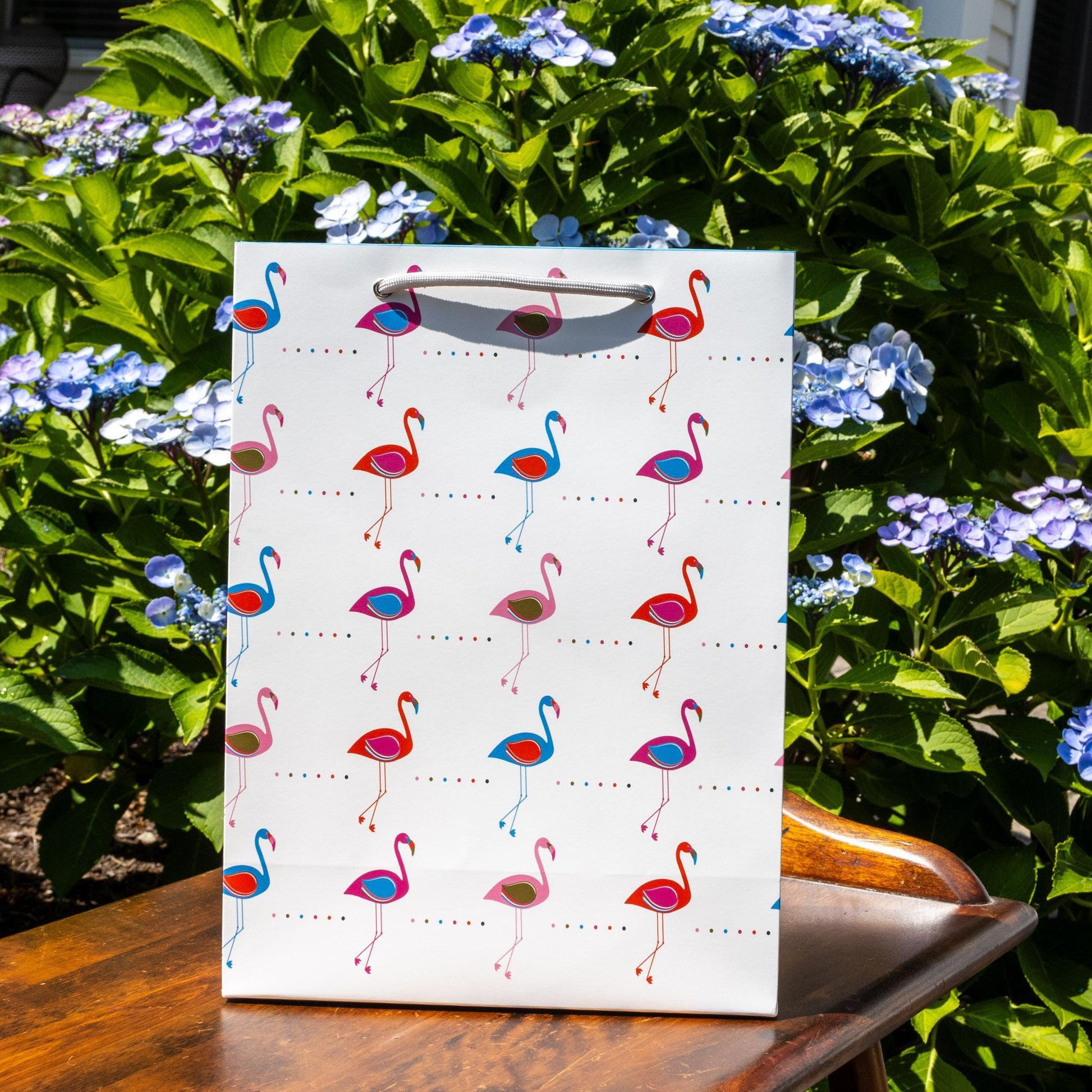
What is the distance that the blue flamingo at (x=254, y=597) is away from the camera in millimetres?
771

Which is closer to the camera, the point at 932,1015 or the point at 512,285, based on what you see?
the point at 512,285

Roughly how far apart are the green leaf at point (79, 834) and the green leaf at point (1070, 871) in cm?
128

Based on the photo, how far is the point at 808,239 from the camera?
166 centimetres

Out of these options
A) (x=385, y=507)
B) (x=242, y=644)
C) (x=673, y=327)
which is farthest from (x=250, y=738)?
(x=673, y=327)

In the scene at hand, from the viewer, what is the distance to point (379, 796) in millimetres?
779

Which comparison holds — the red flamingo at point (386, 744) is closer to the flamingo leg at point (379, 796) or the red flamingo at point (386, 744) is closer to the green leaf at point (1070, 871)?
the flamingo leg at point (379, 796)

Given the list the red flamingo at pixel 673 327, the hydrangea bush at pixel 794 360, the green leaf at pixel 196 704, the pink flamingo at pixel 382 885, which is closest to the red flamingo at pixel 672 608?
the red flamingo at pixel 673 327

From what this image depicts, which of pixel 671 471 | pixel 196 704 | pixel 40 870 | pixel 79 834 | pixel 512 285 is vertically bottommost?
pixel 40 870

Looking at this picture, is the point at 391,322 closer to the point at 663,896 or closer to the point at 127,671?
the point at 663,896

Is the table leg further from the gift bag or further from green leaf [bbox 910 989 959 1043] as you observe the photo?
green leaf [bbox 910 989 959 1043]

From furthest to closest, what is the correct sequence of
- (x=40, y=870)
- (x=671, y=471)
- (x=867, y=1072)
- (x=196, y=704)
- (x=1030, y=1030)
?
(x=40, y=870)
(x=1030, y=1030)
(x=196, y=704)
(x=867, y=1072)
(x=671, y=471)

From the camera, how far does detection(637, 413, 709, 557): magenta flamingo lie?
76 centimetres

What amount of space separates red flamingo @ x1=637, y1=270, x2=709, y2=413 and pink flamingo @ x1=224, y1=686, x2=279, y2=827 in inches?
12.6

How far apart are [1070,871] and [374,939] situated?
1.03 meters
